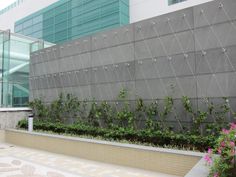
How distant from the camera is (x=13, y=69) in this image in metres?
13.0

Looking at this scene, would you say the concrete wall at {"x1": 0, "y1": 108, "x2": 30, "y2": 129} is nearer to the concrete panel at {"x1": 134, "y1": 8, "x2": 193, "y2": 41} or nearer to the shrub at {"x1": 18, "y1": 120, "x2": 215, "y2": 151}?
the shrub at {"x1": 18, "y1": 120, "x2": 215, "y2": 151}

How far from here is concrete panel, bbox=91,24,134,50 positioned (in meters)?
7.84

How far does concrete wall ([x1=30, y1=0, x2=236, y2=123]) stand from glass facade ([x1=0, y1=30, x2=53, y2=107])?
3917 mm

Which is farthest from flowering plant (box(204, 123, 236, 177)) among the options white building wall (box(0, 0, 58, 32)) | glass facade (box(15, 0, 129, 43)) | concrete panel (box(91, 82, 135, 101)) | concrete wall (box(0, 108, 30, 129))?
white building wall (box(0, 0, 58, 32))

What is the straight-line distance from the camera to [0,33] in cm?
1316

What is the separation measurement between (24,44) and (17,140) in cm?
624

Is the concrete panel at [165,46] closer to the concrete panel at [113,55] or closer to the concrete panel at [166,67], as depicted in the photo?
the concrete panel at [166,67]

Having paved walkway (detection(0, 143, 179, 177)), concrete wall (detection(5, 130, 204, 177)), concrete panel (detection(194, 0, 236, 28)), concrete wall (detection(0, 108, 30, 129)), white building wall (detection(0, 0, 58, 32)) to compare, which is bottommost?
paved walkway (detection(0, 143, 179, 177))

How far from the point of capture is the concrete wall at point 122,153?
4.91m

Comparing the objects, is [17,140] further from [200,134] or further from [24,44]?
[200,134]

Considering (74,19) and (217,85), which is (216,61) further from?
(74,19)

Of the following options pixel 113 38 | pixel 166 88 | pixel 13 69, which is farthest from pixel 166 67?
pixel 13 69

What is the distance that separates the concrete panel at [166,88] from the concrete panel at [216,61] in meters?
0.44

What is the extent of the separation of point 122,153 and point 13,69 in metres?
9.66
